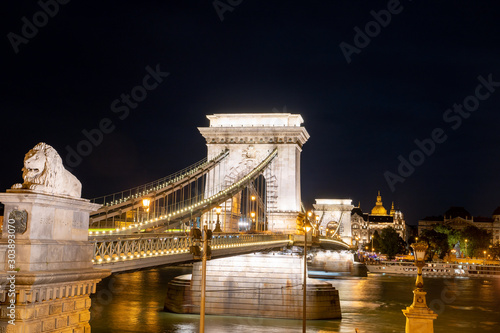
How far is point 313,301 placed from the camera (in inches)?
1574

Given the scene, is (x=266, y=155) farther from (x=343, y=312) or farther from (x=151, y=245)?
(x=151, y=245)

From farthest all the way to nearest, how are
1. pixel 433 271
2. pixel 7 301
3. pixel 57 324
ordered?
1. pixel 433 271
2. pixel 57 324
3. pixel 7 301

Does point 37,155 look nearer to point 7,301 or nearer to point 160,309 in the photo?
point 7,301

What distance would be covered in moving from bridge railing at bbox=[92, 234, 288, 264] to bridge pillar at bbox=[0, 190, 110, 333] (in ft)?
6.49

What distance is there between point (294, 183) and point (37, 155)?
41649mm

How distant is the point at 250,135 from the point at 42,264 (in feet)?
137

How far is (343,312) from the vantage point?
4738 centimetres

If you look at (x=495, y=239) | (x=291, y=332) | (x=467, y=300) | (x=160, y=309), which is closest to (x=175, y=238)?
(x=291, y=332)

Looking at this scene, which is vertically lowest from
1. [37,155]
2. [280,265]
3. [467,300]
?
[467,300]

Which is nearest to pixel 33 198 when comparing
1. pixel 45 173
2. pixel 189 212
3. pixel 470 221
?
pixel 45 173

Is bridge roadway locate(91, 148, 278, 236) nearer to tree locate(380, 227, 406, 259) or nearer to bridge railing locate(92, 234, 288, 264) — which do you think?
bridge railing locate(92, 234, 288, 264)

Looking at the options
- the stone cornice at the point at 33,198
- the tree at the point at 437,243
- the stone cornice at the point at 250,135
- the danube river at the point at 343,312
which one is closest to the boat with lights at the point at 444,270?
the tree at the point at 437,243

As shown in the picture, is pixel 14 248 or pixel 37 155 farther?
pixel 37 155

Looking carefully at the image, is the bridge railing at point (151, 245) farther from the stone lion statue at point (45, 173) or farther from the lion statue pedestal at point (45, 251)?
the stone lion statue at point (45, 173)
